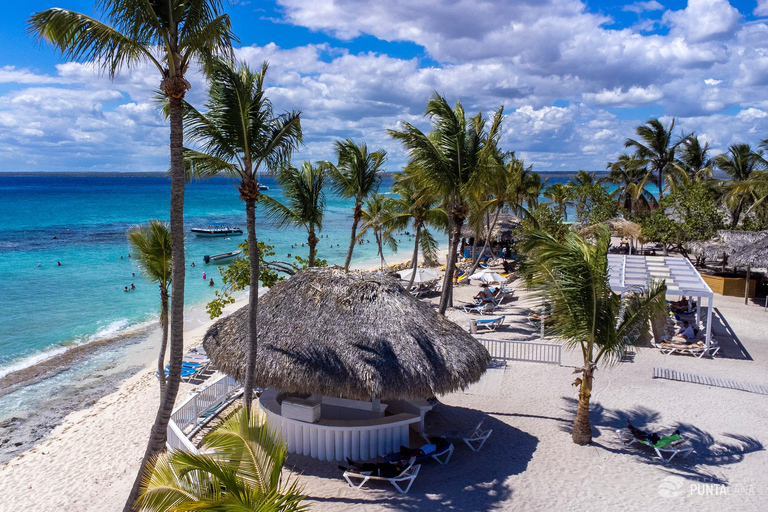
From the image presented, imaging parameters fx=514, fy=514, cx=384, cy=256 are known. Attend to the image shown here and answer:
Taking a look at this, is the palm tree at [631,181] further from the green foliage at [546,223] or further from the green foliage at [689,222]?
the green foliage at [546,223]

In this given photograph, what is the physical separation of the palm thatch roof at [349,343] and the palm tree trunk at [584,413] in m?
1.74

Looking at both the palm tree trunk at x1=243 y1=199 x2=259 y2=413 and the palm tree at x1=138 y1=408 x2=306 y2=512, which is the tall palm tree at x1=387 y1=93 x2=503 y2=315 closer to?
the palm tree trunk at x1=243 y1=199 x2=259 y2=413

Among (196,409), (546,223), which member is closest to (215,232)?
(546,223)

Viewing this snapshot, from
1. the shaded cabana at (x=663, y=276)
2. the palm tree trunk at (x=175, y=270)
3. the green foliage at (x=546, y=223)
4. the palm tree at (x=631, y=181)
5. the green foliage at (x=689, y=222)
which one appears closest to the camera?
the palm tree trunk at (x=175, y=270)

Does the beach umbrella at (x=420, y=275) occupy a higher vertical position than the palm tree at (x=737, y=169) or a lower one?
lower

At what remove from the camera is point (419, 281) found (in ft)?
71.8

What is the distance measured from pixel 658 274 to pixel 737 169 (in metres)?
19.5

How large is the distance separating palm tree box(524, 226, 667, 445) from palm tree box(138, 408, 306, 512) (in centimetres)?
584

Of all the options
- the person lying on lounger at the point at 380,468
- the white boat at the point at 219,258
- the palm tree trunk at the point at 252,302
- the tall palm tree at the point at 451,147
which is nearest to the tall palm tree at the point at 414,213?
the tall palm tree at the point at 451,147

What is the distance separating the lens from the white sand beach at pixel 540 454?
25.1 ft

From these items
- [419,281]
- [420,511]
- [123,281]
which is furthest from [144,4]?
[123,281]

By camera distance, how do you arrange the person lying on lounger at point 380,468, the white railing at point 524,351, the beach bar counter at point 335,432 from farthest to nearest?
1. the white railing at point 524,351
2. the beach bar counter at point 335,432
3. the person lying on lounger at point 380,468

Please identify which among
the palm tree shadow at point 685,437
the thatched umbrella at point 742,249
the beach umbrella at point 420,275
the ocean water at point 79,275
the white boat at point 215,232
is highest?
the thatched umbrella at point 742,249

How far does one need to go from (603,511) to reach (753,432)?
461 centimetres
